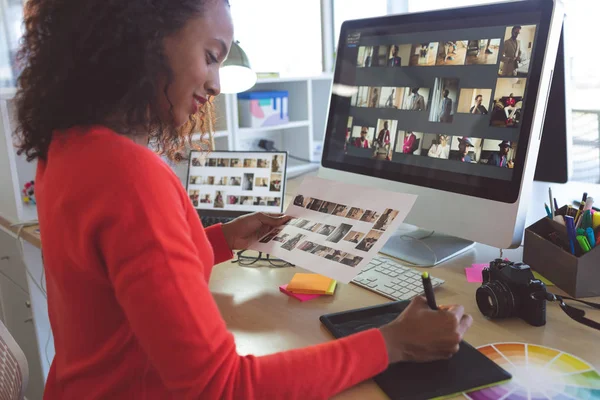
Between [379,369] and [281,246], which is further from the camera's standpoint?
[281,246]

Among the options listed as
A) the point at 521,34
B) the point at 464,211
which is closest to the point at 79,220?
the point at 464,211

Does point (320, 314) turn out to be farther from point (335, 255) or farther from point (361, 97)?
point (361, 97)

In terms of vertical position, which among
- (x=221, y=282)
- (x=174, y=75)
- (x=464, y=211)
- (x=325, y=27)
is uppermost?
(x=325, y=27)

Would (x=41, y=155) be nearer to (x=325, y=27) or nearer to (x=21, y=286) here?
(x=21, y=286)

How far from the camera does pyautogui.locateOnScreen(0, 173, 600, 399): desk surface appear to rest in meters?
0.76

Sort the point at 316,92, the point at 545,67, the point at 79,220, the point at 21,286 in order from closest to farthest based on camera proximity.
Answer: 1. the point at 79,220
2. the point at 545,67
3. the point at 21,286
4. the point at 316,92

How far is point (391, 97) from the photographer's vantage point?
1.19 m

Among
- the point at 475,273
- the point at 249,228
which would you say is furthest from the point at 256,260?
the point at 475,273

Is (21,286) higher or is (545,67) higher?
(545,67)

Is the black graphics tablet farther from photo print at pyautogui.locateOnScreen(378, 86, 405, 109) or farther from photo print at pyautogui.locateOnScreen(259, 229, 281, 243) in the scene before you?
photo print at pyautogui.locateOnScreen(378, 86, 405, 109)

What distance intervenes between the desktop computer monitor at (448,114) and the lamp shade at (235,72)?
26cm

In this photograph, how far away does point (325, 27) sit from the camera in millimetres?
2557

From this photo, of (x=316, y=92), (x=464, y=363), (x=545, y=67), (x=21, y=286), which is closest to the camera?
(x=464, y=363)

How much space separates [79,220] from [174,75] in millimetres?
220
